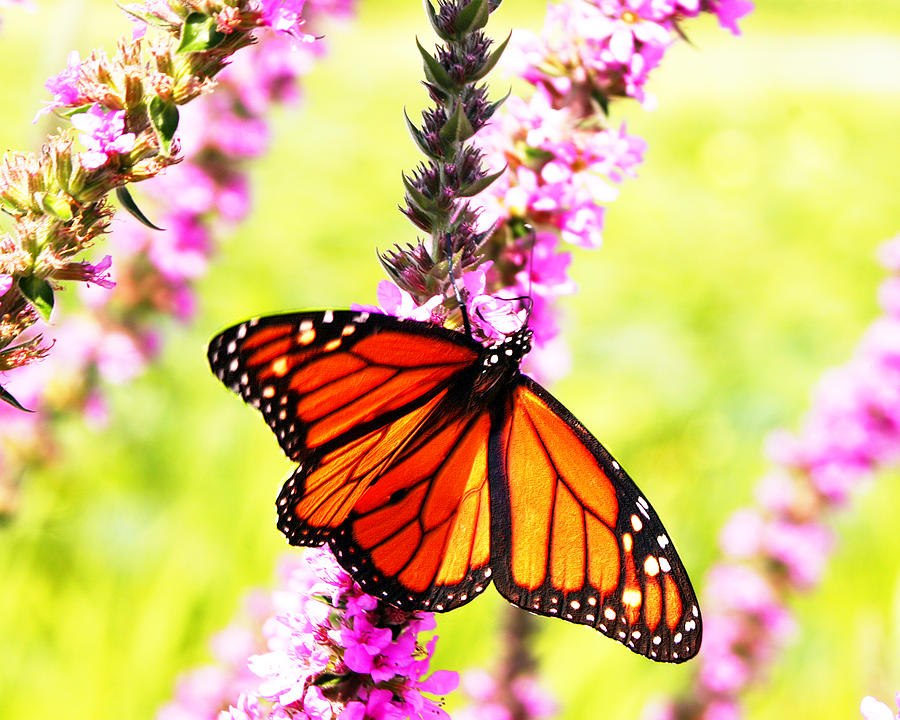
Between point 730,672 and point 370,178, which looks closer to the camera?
point 730,672

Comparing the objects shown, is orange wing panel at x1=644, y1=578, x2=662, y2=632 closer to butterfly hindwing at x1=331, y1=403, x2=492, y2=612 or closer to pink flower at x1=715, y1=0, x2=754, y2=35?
butterfly hindwing at x1=331, y1=403, x2=492, y2=612

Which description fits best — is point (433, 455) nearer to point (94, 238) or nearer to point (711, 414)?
point (94, 238)

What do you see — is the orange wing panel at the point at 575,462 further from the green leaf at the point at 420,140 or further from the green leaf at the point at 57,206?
the green leaf at the point at 57,206

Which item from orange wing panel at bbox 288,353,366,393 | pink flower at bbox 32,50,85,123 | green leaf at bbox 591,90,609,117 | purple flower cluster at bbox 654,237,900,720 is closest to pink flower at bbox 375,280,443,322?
orange wing panel at bbox 288,353,366,393

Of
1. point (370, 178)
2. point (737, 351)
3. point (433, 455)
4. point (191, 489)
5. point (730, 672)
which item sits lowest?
point (433, 455)

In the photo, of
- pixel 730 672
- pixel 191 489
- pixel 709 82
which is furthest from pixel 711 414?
pixel 709 82

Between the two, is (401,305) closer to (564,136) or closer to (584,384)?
(564,136)

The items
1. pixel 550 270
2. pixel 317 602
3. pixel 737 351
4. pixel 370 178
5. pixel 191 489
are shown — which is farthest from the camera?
pixel 370 178
